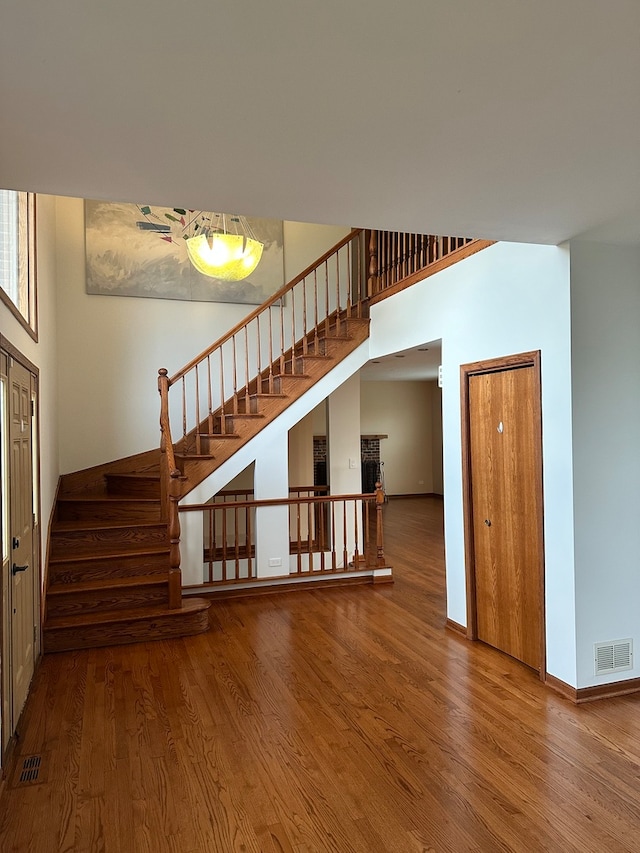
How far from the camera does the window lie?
3.46 m

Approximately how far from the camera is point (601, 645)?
3.47 meters

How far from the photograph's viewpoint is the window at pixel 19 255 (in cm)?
346

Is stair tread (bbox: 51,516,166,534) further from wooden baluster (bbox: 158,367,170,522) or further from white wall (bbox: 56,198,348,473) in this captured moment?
white wall (bbox: 56,198,348,473)

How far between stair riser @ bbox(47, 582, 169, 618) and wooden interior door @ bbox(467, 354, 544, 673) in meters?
2.52

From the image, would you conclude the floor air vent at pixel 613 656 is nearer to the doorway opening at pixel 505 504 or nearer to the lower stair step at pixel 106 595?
the doorway opening at pixel 505 504

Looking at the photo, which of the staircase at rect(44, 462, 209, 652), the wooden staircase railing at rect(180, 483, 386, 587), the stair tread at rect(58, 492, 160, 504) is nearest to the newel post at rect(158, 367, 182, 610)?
the staircase at rect(44, 462, 209, 652)

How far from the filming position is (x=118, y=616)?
4.54 meters

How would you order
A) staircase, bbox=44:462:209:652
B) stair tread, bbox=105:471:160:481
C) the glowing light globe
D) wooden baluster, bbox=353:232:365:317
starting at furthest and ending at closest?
wooden baluster, bbox=353:232:365:317 → stair tread, bbox=105:471:160:481 → the glowing light globe → staircase, bbox=44:462:209:652

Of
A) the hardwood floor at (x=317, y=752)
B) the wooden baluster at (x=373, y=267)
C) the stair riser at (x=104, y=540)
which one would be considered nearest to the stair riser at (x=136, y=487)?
the stair riser at (x=104, y=540)

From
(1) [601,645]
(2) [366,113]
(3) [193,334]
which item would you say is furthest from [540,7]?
(3) [193,334]

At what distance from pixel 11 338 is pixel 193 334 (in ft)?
12.9

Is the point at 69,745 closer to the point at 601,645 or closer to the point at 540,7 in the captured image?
the point at 601,645

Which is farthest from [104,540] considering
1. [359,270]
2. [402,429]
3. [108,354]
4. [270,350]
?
[402,429]

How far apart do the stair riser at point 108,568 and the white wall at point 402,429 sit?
7.95 meters
